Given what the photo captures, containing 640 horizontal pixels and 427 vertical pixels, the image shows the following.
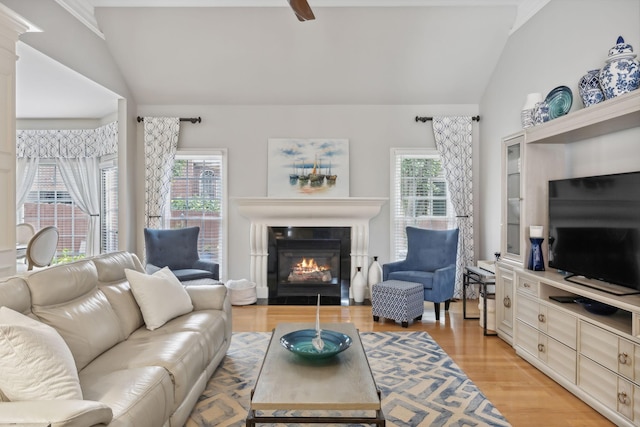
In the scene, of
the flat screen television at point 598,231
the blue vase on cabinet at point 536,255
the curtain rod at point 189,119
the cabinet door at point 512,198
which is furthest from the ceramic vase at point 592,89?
the curtain rod at point 189,119

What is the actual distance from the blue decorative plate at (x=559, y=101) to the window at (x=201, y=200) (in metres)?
4.01

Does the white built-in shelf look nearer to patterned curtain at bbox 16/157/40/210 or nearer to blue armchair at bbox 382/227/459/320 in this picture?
blue armchair at bbox 382/227/459/320

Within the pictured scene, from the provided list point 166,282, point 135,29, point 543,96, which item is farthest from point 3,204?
point 543,96

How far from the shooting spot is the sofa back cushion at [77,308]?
1.97 meters

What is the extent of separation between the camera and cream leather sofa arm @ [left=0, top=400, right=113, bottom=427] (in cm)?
125

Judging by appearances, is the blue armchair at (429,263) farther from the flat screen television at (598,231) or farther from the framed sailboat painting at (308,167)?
the flat screen television at (598,231)

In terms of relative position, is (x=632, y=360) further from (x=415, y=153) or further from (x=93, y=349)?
(x=415, y=153)

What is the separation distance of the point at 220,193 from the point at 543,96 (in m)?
4.09

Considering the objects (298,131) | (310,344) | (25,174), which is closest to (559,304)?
(310,344)

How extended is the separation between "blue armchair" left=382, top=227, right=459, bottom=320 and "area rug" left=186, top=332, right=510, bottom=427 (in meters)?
0.85

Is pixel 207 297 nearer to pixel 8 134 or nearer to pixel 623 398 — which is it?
pixel 8 134

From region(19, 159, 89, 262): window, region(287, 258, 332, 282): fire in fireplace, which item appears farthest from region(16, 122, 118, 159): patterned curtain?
region(287, 258, 332, 282): fire in fireplace

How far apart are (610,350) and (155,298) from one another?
2899 mm

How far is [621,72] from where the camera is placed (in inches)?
99.0
